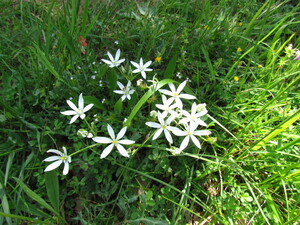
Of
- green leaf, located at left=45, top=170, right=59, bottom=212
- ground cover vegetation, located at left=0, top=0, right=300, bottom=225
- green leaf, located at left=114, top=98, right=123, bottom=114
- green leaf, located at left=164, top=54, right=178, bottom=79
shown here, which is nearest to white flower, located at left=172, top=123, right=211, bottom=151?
ground cover vegetation, located at left=0, top=0, right=300, bottom=225

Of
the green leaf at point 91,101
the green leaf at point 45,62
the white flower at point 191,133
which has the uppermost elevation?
the white flower at point 191,133

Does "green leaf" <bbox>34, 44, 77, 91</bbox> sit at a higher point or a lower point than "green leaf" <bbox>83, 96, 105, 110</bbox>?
higher

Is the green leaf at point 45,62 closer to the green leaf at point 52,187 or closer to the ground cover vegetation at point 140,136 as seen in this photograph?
the ground cover vegetation at point 140,136

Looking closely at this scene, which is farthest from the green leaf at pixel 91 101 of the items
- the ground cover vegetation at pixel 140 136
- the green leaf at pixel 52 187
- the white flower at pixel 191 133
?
the white flower at pixel 191 133

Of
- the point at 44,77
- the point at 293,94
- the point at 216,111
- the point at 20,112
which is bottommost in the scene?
the point at 20,112

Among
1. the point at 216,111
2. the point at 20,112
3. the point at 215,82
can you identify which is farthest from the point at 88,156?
the point at 215,82

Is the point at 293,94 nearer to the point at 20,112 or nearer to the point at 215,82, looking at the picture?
the point at 215,82

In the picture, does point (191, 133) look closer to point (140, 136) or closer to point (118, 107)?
point (140, 136)

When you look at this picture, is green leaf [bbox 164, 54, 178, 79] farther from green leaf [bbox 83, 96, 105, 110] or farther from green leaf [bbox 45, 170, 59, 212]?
green leaf [bbox 45, 170, 59, 212]
